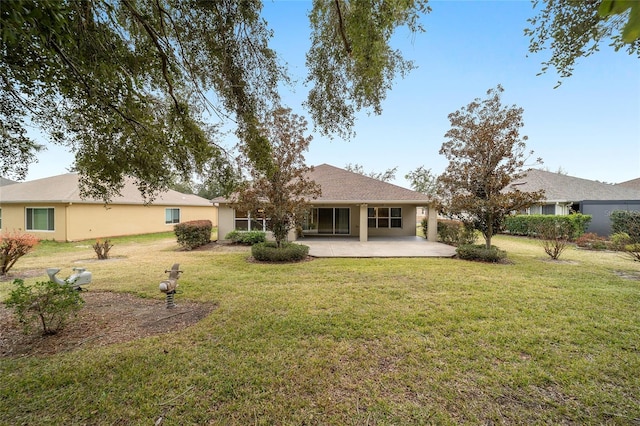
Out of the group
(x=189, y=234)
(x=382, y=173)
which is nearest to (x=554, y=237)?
(x=189, y=234)

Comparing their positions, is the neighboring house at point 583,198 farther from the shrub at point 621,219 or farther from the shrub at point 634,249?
the shrub at point 634,249

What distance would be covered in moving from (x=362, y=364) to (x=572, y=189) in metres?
26.5

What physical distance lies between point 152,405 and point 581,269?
12.0 meters

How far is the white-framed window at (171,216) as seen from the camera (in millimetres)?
23064

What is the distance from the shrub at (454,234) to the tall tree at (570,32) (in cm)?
978

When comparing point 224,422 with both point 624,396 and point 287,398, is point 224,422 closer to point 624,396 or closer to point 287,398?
point 287,398

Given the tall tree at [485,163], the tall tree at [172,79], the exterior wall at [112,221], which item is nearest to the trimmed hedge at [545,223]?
the tall tree at [485,163]

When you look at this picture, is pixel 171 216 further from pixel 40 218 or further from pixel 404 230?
pixel 404 230

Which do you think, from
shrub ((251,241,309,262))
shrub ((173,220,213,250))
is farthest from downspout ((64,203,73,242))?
shrub ((251,241,309,262))

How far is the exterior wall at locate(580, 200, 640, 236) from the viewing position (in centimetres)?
1566

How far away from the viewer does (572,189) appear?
68.0 feet

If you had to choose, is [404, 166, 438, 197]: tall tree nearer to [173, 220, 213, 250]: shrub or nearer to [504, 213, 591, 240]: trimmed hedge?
[504, 213, 591, 240]: trimmed hedge

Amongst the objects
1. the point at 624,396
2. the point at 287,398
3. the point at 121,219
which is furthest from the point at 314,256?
the point at 121,219

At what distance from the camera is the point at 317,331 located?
A: 4.26 m
